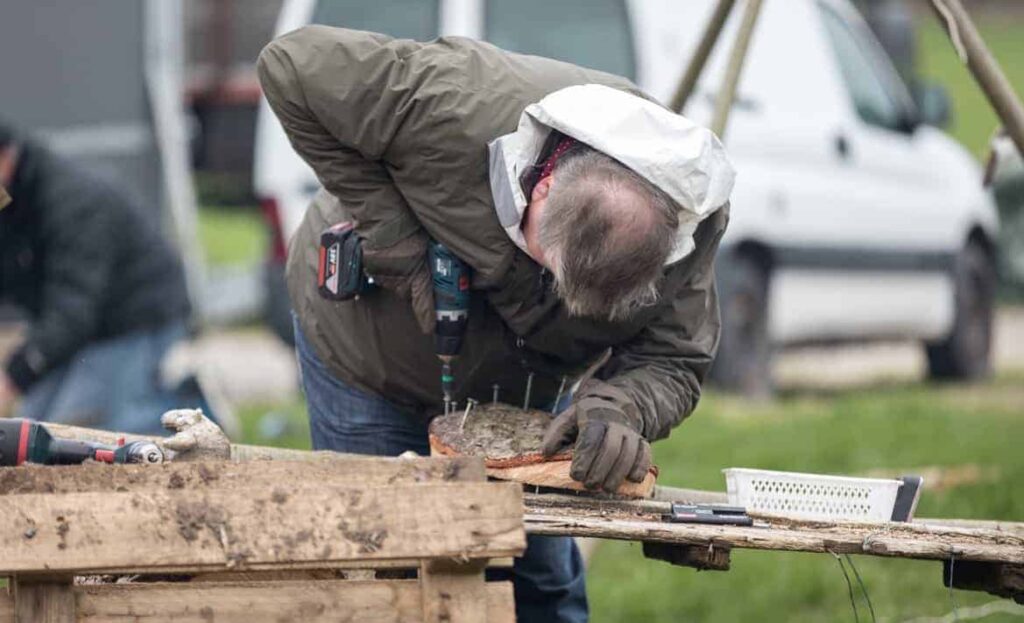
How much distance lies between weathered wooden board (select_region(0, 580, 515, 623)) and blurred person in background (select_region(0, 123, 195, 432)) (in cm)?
379

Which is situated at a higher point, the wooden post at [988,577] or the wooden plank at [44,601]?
the wooden plank at [44,601]

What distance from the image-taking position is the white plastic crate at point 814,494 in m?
3.51

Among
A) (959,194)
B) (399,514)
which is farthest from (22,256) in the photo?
(959,194)

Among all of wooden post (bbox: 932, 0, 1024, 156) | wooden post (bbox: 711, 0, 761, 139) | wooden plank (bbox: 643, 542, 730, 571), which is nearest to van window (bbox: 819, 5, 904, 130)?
wooden post (bbox: 711, 0, 761, 139)

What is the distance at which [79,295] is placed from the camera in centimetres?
667

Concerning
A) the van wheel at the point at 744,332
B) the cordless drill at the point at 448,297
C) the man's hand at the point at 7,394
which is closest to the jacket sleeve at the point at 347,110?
the cordless drill at the point at 448,297

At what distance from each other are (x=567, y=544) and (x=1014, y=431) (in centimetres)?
429

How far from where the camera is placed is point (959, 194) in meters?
9.70

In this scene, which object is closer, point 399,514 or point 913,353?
point 399,514

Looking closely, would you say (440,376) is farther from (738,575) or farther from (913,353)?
(913,353)

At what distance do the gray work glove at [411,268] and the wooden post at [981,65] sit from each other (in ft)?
5.37

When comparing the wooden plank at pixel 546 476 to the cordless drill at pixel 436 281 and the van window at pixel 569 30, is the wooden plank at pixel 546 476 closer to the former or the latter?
the cordless drill at pixel 436 281

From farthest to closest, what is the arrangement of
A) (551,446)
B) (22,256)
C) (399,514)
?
(22,256) → (551,446) → (399,514)

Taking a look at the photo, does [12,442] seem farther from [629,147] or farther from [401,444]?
[629,147]
